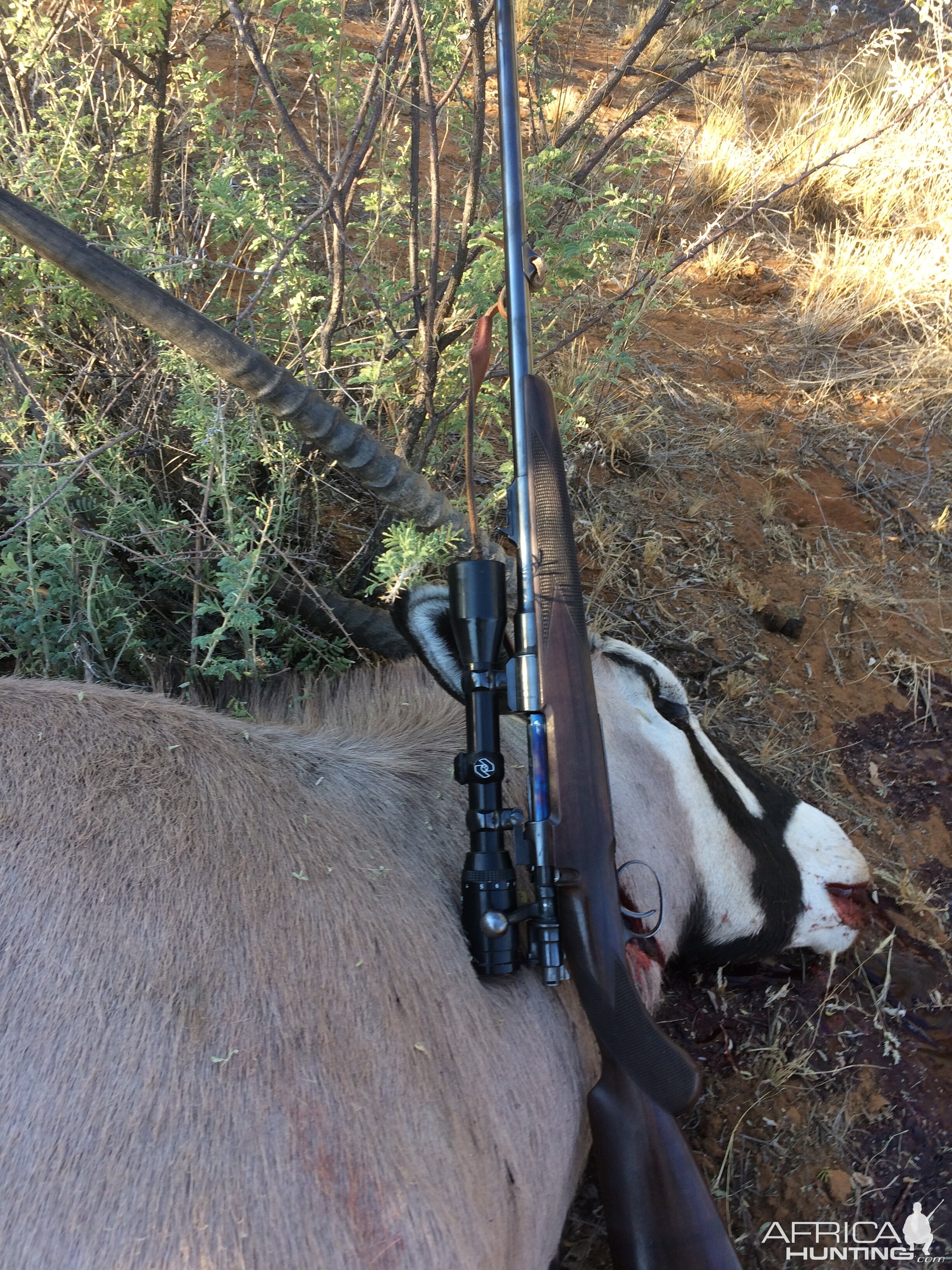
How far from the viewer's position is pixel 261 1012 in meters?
1.24

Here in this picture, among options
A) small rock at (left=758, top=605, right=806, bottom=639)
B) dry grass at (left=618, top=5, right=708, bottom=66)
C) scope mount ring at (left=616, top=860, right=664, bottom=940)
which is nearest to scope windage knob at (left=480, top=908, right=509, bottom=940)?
scope mount ring at (left=616, top=860, right=664, bottom=940)

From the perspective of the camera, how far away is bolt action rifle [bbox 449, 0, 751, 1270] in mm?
1469

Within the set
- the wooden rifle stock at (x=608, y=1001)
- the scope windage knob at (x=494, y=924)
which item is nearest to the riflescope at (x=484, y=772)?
the scope windage knob at (x=494, y=924)

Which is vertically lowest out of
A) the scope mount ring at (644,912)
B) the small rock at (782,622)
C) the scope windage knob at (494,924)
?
the scope windage knob at (494,924)

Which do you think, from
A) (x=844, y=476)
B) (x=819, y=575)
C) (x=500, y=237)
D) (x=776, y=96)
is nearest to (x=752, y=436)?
(x=844, y=476)

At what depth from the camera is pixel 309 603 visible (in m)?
2.22

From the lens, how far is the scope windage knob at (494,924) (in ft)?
4.58

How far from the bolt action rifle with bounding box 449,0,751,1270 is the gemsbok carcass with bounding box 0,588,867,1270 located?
8cm

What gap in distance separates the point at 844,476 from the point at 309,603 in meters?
2.60

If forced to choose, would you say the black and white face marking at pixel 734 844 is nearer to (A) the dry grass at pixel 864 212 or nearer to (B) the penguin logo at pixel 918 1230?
(B) the penguin logo at pixel 918 1230

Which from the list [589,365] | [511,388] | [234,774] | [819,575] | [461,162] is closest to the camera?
[234,774]

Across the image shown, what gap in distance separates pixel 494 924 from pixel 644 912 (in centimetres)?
40

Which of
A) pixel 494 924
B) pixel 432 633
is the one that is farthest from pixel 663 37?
pixel 494 924

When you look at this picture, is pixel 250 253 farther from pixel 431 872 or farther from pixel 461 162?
pixel 431 872
